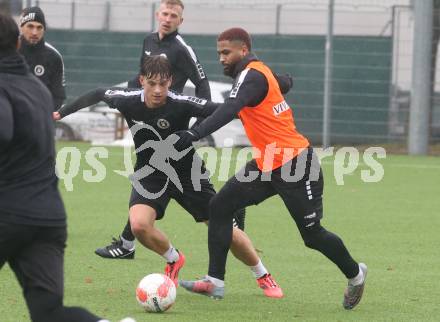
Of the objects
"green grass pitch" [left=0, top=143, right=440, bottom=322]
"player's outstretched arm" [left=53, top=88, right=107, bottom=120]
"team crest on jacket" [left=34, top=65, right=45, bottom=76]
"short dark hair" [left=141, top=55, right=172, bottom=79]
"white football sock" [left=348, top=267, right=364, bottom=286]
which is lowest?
"green grass pitch" [left=0, top=143, right=440, bottom=322]

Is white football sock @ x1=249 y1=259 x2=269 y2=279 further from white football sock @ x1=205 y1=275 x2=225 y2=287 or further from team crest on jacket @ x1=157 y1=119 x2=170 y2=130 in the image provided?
team crest on jacket @ x1=157 y1=119 x2=170 y2=130

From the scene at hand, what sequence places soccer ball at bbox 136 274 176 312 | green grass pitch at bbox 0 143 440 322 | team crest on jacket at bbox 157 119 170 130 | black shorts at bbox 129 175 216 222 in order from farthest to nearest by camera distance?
1. black shorts at bbox 129 175 216 222
2. team crest on jacket at bbox 157 119 170 130
3. green grass pitch at bbox 0 143 440 322
4. soccer ball at bbox 136 274 176 312

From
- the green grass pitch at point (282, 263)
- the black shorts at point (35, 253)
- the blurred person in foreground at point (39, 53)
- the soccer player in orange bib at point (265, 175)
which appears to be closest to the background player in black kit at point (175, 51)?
the blurred person in foreground at point (39, 53)

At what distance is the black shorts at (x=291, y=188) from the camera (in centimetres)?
809

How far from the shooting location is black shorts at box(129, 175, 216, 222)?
877 cm

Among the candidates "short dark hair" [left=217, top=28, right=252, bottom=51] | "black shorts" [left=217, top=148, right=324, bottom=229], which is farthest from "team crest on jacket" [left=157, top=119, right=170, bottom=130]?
"short dark hair" [left=217, top=28, right=252, bottom=51]

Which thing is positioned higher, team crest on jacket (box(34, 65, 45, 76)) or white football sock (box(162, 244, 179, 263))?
team crest on jacket (box(34, 65, 45, 76))

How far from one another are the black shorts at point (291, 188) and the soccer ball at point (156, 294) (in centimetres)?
82

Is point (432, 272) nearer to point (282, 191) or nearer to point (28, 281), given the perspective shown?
point (282, 191)

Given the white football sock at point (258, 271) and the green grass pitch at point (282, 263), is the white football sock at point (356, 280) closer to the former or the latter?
the green grass pitch at point (282, 263)

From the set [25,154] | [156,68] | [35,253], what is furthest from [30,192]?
[156,68]

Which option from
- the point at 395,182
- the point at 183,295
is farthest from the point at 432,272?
the point at 395,182

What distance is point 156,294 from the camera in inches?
304

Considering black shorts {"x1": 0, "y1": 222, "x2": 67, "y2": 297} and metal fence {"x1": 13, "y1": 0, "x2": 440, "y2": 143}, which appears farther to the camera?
metal fence {"x1": 13, "y1": 0, "x2": 440, "y2": 143}
